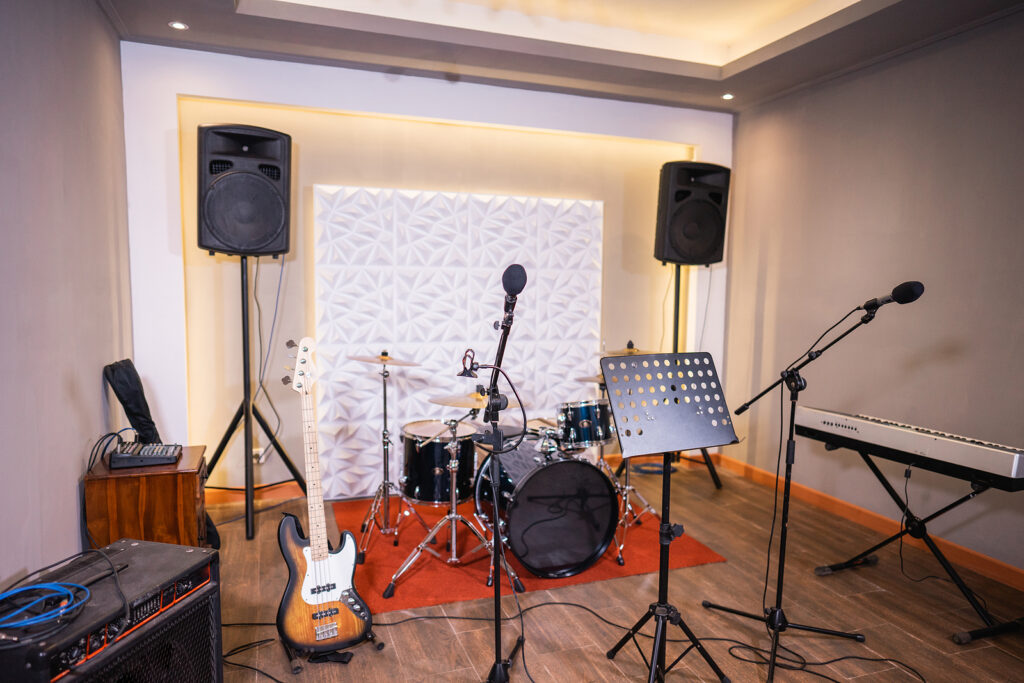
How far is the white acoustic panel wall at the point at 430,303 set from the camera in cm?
386

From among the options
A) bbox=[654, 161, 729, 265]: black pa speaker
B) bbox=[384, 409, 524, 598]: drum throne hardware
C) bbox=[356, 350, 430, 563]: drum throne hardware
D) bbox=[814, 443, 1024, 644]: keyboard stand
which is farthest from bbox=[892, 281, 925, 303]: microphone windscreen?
bbox=[356, 350, 430, 563]: drum throne hardware

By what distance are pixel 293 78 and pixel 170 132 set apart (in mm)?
753

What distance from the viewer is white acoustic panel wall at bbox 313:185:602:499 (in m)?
3.86

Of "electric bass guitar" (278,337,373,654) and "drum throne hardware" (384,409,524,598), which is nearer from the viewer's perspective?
"electric bass guitar" (278,337,373,654)

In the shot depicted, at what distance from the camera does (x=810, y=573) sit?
300 cm

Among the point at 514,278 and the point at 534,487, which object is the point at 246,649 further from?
the point at 514,278

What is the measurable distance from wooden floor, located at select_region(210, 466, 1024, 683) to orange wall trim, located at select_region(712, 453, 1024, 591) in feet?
0.22

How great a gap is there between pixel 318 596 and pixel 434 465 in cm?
86

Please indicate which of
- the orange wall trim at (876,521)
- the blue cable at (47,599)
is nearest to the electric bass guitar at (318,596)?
the blue cable at (47,599)

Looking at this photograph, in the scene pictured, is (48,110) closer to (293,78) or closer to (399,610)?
(293,78)

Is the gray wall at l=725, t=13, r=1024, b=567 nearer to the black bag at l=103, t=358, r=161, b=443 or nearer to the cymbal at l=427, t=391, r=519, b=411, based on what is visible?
the cymbal at l=427, t=391, r=519, b=411

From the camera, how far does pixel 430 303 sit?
160 inches

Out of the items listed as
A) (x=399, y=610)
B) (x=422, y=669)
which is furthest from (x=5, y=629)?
(x=399, y=610)

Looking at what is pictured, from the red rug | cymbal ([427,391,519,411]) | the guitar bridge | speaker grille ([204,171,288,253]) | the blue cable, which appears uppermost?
speaker grille ([204,171,288,253])
